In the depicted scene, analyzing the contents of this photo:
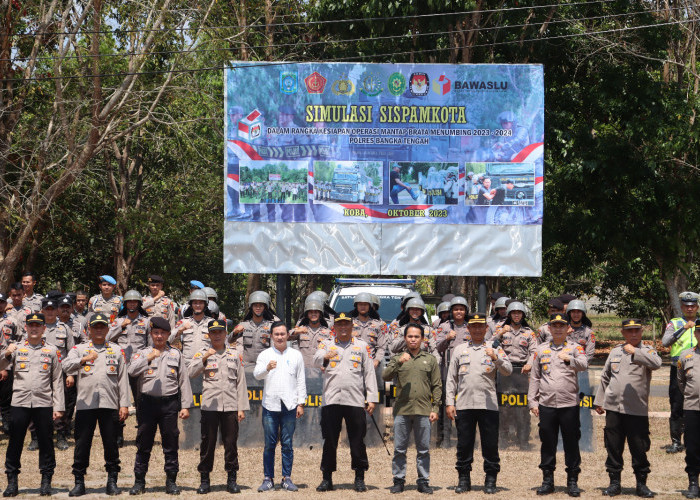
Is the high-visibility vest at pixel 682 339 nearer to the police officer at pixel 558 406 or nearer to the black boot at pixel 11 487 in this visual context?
the police officer at pixel 558 406

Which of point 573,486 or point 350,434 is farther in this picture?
point 350,434

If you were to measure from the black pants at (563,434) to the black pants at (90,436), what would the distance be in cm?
471

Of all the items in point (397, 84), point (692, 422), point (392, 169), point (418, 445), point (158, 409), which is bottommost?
point (418, 445)

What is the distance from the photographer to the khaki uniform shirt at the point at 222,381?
11555mm

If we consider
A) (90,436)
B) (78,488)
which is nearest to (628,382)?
(90,436)

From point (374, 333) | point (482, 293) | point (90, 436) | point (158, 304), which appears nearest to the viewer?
point (90, 436)

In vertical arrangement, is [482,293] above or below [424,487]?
above

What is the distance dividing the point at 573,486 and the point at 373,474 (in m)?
2.53

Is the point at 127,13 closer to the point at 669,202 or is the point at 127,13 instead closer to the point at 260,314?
the point at 260,314

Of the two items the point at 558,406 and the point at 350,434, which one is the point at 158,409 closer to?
the point at 350,434

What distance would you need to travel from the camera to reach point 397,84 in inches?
718

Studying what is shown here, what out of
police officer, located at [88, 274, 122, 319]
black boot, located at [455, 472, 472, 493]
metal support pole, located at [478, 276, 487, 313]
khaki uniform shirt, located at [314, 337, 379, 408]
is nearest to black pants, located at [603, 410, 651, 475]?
black boot, located at [455, 472, 472, 493]

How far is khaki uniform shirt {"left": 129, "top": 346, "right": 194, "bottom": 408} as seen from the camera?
37.4 feet

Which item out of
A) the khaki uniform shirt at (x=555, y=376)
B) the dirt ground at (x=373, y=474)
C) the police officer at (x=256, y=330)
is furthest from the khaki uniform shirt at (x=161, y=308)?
the khaki uniform shirt at (x=555, y=376)
